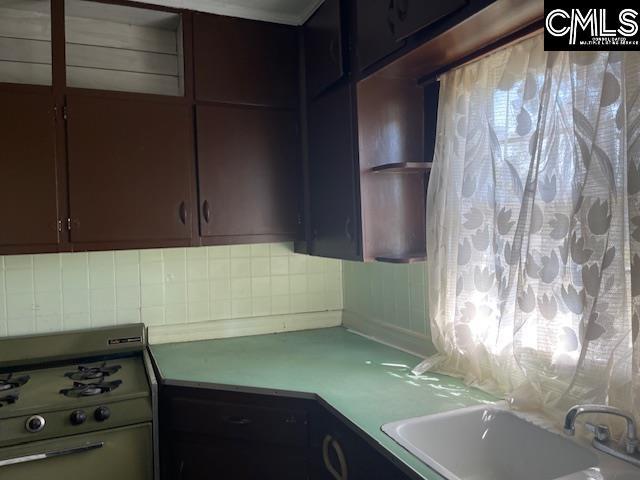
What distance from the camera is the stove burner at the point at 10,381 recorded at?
179 centimetres

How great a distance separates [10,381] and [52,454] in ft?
1.51

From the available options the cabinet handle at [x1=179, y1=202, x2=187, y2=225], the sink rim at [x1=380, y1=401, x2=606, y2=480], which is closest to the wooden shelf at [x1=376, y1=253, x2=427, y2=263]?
the sink rim at [x1=380, y1=401, x2=606, y2=480]

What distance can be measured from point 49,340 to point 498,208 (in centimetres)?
186

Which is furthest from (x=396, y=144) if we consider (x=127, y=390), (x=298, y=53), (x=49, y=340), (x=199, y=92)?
(x=49, y=340)

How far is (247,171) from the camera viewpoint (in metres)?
2.13

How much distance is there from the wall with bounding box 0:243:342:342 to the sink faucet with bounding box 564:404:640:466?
1614 mm

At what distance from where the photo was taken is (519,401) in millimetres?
1358

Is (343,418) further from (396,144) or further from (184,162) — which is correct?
(184,162)

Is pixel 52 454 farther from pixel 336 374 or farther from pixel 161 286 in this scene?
pixel 336 374

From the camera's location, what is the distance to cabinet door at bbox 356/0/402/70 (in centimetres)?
155

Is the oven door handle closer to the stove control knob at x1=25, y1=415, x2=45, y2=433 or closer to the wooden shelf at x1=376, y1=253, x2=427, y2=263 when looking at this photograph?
the stove control knob at x1=25, y1=415, x2=45, y2=433

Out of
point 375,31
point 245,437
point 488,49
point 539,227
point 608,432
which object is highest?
point 375,31

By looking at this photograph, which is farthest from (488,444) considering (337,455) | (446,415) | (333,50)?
(333,50)

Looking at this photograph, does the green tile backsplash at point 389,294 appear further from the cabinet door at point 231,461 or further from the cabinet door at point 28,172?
the cabinet door at point 28,172
